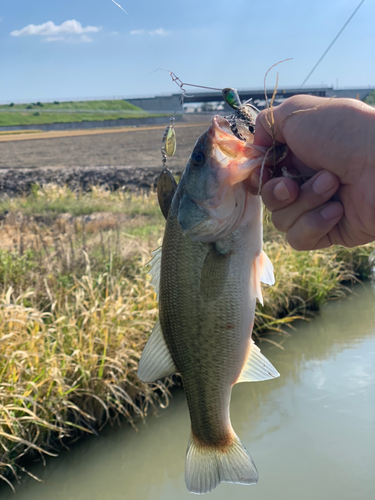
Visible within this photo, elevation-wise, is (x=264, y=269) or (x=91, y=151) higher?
(x=264, y=269)

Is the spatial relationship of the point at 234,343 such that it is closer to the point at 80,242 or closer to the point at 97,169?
the point at 80,242

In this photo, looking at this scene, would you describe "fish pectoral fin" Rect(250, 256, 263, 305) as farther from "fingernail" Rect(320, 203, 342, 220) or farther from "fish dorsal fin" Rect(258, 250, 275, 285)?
"fingernail" Rect(320, 203, 342, 220)

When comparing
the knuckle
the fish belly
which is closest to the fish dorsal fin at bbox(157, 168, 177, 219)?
the fish belly

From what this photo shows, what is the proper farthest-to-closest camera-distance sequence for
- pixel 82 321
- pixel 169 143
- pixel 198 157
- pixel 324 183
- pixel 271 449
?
1. pixel 82 321
2. pixel 271 449
3. pixel 169 143
4. pixel 324 183
5. pixel 198 157

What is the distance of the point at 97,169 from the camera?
14.6 metres

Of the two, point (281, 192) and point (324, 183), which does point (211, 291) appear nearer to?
point (281, 192)

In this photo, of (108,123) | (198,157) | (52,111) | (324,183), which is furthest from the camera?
(108,123)

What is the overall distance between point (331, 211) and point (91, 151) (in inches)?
818

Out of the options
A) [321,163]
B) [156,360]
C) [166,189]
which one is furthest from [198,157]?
[156,360]

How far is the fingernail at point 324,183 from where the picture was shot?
1.74m

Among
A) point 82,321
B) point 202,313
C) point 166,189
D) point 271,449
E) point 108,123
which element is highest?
point 166,189

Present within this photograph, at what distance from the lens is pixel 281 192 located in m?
1.75

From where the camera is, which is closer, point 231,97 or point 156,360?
point 231,97

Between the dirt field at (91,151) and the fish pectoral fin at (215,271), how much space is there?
1046cm
